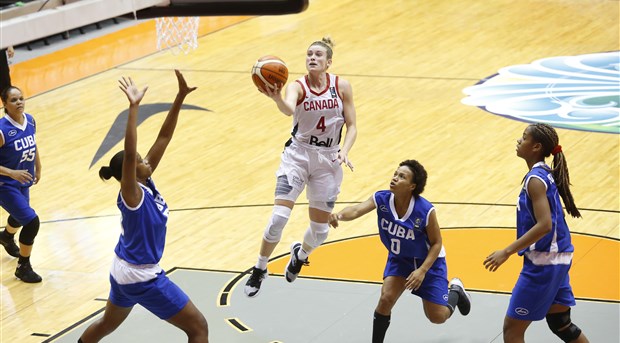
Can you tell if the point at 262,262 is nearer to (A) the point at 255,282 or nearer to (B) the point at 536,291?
(A) the point at 255,282

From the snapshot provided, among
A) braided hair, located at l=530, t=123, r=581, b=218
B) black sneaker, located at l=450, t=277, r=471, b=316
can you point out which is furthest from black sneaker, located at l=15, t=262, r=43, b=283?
braided hair, located at l=530, t=123, r=581, b=218

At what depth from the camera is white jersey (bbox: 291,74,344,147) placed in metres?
7.61

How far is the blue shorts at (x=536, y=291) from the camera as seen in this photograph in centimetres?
611

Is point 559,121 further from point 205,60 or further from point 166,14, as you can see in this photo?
point 166,14

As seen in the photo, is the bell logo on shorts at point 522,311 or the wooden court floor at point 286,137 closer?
the bell logo on shorts at point 522,311

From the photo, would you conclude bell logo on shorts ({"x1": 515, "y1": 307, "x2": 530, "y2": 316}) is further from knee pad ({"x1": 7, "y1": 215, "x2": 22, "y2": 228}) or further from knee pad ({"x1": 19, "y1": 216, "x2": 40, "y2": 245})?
knee pad ({"x1": 7, "y1": 215, "x2": 22, "y2": 228})

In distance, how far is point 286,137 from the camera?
12805 mm

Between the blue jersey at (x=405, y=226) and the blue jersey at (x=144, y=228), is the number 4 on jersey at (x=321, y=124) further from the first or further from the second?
the blue jersey at (x=144, y=228)

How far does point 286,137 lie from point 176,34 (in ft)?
17.6

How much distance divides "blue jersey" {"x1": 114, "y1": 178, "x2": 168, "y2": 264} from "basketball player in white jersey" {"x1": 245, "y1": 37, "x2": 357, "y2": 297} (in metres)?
1.48

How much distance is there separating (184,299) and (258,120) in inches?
290

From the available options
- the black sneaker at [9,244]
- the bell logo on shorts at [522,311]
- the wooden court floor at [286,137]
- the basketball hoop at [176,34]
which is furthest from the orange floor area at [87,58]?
Result: the bell logo on shorts at [522,311]

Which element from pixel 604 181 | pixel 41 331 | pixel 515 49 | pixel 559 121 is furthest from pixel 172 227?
pixel 515 49

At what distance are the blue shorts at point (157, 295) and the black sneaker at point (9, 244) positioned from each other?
3461 millimetres
